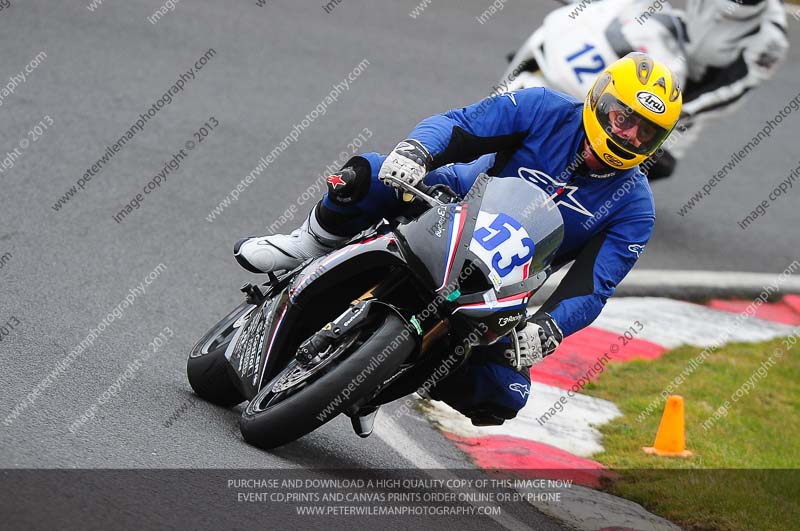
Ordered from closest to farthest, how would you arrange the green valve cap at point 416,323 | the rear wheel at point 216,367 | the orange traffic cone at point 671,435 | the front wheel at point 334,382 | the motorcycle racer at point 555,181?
the front wheel at point 334,382, the green valve cap at point 416,323, the motorcycle racer at point 555,181, the rear wheel at point 216,367, the orange traffic cone at point 671,435

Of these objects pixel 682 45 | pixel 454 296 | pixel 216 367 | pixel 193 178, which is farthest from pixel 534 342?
pixel 682 45

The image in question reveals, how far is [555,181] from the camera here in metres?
5.30

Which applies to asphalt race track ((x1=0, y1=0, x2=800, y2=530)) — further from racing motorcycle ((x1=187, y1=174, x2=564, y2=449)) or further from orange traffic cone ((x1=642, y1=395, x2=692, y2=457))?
orange traffic cone ((x1=642, y1=395, x2=692, y2=457))

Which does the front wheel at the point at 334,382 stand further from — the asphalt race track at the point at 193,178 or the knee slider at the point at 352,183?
the knee slider at the point at 352,183

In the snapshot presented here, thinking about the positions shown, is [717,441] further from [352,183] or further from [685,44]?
[685,44]

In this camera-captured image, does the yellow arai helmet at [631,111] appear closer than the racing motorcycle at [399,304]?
No

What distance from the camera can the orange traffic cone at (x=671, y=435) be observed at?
250 inches

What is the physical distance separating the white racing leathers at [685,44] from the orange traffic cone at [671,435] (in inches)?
157

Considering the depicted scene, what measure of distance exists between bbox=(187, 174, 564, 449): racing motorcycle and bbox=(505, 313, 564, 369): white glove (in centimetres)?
7

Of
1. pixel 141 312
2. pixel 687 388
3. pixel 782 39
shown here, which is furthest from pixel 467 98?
pixel 141 312

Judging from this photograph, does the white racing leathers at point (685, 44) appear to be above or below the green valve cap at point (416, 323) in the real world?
below

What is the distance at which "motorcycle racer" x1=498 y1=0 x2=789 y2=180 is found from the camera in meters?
9.70

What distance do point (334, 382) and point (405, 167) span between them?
94cm

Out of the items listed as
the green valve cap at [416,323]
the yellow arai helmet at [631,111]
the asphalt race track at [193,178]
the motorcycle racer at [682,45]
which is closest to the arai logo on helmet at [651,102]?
the yellow arai helmet at [631,111]
